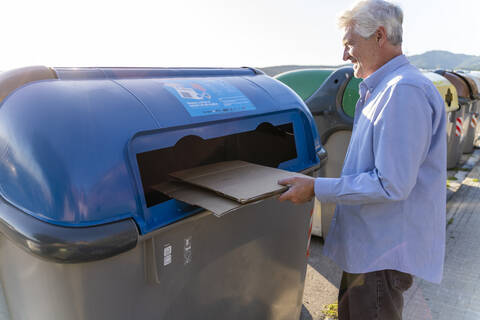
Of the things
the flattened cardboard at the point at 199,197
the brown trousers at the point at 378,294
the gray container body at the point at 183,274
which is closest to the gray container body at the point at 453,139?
the gray container body at the point at 183,274

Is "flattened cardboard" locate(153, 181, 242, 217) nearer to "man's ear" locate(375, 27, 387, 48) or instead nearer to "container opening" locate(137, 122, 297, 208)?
"container opening" locate(137, 122, 297, 208)

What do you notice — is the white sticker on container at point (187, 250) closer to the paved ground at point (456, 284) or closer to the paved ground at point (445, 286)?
the paved ground at point (445, 286)

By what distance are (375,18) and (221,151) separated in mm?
1055

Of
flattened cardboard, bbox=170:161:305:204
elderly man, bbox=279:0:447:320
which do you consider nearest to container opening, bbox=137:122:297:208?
flattened cardboard, bbox=170:161:305:204

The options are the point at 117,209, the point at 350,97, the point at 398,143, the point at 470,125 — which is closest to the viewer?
the point at 117,209

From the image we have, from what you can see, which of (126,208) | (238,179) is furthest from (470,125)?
(126,208)

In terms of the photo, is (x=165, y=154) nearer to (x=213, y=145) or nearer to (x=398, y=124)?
(x=213, y=145)

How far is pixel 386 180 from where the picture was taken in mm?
1425

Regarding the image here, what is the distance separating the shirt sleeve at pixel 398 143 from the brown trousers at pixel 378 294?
0.42 metres

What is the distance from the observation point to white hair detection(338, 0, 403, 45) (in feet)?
4.92

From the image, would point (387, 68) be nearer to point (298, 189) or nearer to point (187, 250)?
point (298, 189)

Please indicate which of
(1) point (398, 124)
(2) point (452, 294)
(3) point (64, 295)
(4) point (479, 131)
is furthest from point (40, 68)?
(4) point (479, 131)

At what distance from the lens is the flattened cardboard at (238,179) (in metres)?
1.38

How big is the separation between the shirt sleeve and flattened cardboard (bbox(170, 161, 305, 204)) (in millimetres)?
354
